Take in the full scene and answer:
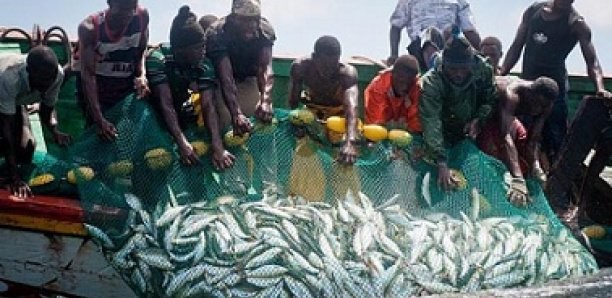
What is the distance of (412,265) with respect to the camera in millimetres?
5797

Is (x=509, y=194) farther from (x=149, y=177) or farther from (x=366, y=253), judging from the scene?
(x=149, y=177)

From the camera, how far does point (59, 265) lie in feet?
21.2

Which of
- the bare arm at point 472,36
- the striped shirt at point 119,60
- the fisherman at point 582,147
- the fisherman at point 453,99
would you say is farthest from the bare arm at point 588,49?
the striped shirt at point 119,60

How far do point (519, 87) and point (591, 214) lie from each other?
5.53 feet

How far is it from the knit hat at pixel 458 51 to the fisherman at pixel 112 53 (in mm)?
2489

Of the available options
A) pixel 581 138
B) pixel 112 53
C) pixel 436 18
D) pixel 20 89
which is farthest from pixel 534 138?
pixel 20 89

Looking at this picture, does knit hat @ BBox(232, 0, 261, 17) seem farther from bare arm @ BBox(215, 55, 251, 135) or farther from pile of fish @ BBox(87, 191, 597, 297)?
pile of fish @ BBox(87, 191, 597, 297)

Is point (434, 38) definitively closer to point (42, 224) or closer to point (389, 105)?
point (389, 105)

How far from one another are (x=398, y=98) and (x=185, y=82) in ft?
6.41

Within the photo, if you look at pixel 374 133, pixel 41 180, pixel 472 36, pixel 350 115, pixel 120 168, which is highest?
pixel 472 36

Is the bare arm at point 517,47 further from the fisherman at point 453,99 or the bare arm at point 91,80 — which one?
the bare arm at point 91,80

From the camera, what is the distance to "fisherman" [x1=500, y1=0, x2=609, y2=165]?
8.20m

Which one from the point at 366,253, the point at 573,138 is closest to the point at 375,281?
the point at 366,253

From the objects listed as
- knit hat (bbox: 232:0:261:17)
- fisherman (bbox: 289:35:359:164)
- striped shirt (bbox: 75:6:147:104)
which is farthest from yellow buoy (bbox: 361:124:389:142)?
striped shirt (bbox: 75:6:147:104)
